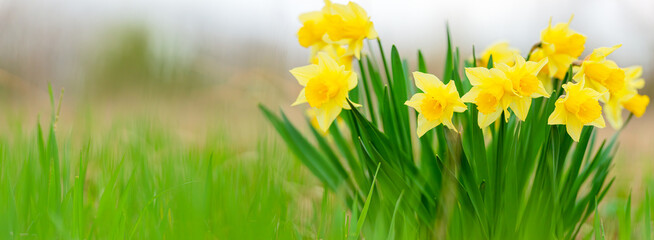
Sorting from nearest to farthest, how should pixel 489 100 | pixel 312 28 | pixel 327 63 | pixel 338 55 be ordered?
1. pixel 489 100
2. pixel 327 63
3. pixel 312 28
4. pixel 338 55

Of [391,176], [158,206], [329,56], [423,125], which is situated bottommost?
[158,206]

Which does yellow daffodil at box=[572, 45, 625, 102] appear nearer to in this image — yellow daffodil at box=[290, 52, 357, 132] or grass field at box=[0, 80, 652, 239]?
grass field at box=[0, 80, 652, 239]

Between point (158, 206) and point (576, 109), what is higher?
point (576, 109)

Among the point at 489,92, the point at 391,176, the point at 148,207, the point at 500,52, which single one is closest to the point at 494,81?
the point at 489,92

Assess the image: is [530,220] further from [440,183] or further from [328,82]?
[328,82]

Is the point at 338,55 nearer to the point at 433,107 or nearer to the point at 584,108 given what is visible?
the point at 433,107

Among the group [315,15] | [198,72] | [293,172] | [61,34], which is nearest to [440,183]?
[315,15]

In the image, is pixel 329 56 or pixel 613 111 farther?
pixel 613 111
